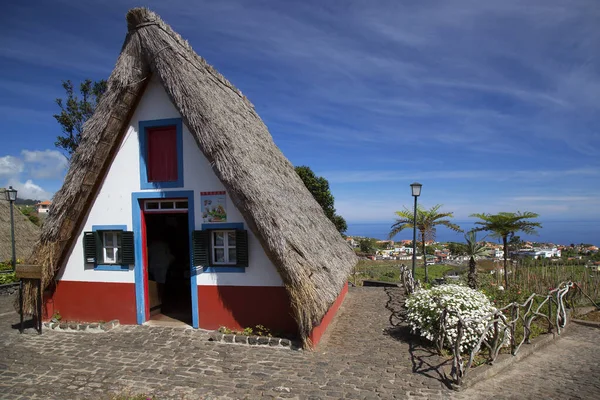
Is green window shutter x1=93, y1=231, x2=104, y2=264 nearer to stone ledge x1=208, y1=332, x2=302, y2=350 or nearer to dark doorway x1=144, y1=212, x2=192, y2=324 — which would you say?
dark doorway x1=144, y1=212, x2=192, y2=324

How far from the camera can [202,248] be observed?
816 centimetres

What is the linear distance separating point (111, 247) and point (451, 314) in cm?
765

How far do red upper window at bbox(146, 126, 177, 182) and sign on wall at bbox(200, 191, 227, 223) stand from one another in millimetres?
958

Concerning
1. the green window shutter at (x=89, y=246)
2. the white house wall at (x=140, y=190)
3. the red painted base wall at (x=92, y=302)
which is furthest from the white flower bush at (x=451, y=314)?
the green window shutter at (x=89, y=246)

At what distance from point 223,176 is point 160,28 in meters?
3.86

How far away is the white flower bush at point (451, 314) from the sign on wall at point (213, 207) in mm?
4541

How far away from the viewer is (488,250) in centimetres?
1293

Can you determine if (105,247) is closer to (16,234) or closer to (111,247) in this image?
(111,247)

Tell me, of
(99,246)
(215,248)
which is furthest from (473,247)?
(99,246)

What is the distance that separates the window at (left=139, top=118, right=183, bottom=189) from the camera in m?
8.45

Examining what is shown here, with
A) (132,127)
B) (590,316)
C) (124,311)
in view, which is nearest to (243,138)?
(132,127)

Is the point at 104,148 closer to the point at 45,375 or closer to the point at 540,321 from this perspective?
the point at 45,375

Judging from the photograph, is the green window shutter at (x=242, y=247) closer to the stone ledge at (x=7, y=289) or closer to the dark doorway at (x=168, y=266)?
the dark doorway at (x=168, y=266)

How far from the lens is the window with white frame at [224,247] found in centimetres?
820
